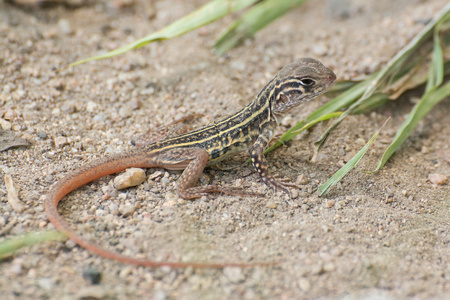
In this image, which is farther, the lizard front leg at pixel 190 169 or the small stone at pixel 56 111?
the small stone at pixel 56 111

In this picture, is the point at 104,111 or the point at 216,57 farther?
the point at 216,57

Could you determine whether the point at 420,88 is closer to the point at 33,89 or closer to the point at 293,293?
the point at 293,293

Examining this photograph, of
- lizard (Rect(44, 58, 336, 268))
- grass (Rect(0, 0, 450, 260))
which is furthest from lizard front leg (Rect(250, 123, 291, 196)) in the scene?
grass (Rect(0, 0, 450, 260))

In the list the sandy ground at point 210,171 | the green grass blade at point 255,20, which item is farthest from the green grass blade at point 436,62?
the green grass blade at point 255,20

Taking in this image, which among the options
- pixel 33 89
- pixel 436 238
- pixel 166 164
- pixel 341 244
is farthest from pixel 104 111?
pixel 436 238

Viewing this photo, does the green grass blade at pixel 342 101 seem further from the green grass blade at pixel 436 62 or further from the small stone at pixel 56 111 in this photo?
the small stone at pixel 56 111

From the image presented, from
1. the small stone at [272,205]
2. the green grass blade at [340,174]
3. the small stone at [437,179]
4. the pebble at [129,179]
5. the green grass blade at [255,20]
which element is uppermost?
the green grass blade at [255,20]
